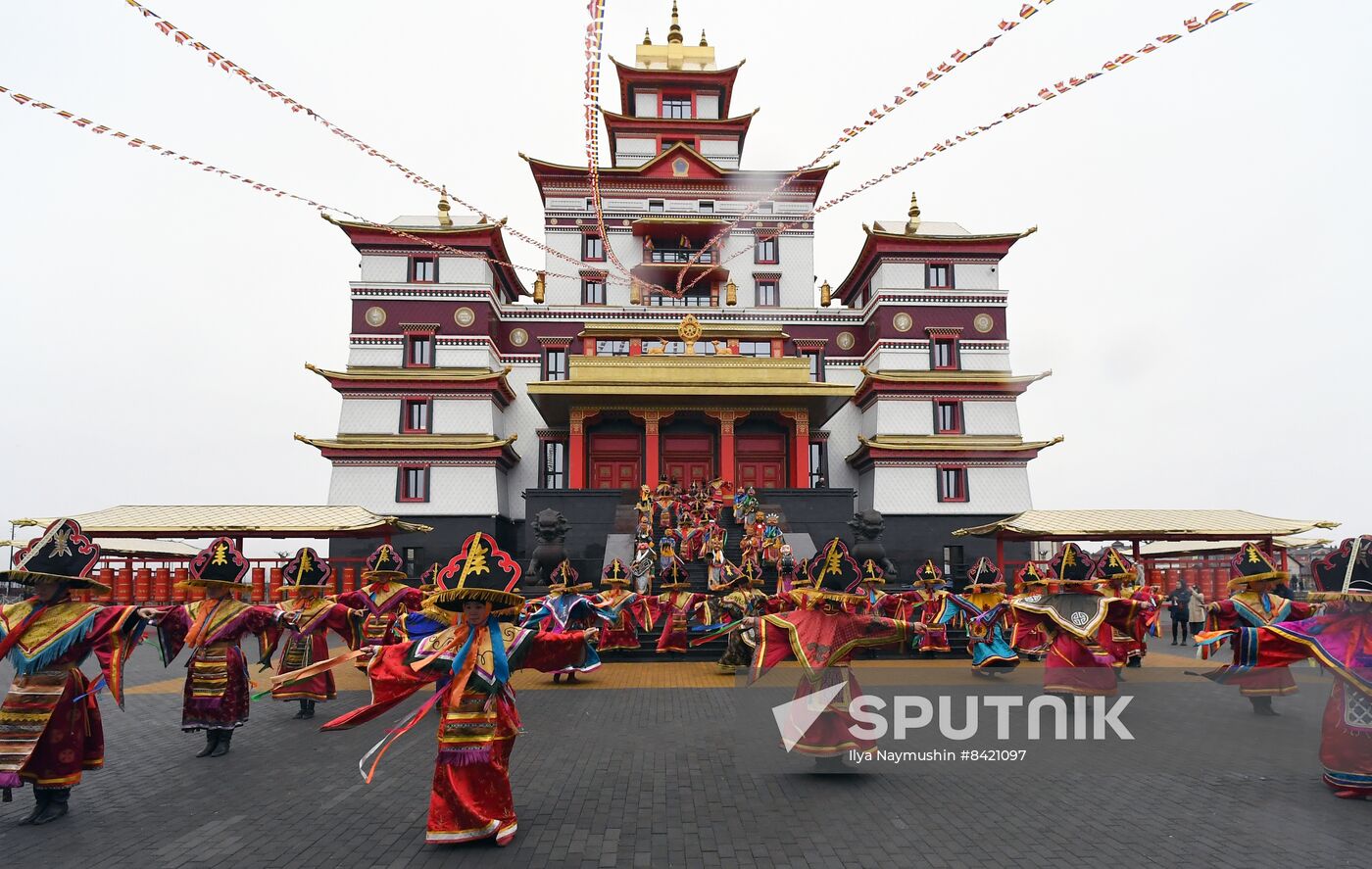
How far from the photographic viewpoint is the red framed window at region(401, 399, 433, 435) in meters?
28.9

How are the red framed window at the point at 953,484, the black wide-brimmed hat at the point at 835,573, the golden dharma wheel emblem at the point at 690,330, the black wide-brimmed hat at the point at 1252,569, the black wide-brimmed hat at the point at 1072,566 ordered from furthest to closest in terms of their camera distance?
the red framed window at the point at 953,484 → the golden dharma wheel emblem at the point at 690,330 → the black wide-brimmed hat at the point at 1072,566 → the black wide-brimmed hat at the point at 1252,569 → the black wide-brimmed hat at the point at 835,573

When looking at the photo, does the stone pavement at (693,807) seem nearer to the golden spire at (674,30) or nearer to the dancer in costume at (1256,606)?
the dancer in costume at (1256,606)

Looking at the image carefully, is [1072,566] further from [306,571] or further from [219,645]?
[306,571]

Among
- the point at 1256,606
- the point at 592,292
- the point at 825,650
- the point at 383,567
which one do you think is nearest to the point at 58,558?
the point at 383,567

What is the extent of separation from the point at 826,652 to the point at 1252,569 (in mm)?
6633

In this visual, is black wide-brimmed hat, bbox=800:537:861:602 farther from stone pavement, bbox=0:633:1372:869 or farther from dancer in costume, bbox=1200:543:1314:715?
dancer in costume, bbox=1200:543:1314:715

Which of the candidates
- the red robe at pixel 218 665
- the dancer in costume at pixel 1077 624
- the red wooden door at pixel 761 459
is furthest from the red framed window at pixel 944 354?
the red robe at pixel 218 665

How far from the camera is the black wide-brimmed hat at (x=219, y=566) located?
8633 millimetres

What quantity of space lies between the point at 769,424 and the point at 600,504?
8.59 m

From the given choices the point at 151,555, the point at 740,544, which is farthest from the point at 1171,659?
the point at 151,555

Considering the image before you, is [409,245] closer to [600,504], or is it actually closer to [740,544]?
[600,504]

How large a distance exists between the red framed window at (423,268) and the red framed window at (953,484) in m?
21.7

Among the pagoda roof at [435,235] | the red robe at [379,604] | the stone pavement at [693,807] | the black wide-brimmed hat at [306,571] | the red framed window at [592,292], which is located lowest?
the stone pavement at [693,807]

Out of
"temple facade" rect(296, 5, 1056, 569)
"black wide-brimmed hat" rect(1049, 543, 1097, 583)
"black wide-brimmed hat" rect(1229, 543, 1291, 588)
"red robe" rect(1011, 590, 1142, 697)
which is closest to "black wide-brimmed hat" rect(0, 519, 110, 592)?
"red robe" rect(1011, 590, 1142, 697)
